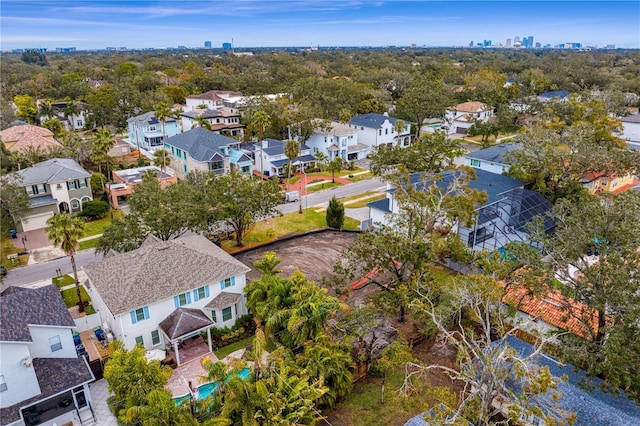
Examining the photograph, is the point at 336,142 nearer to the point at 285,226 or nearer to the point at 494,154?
the point at 494,154

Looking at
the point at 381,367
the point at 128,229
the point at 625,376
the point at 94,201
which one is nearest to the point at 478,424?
the point at 381,367

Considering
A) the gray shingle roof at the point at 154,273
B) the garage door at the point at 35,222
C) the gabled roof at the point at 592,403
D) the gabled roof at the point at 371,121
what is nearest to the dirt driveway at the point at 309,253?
the gray shingle roof at the point at 154,273

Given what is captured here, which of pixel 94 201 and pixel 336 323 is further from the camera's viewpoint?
pixel 94 201

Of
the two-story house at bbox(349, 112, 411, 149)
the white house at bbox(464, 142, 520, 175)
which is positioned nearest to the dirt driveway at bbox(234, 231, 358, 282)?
the white house at bbox(464, 142, 520, 175)

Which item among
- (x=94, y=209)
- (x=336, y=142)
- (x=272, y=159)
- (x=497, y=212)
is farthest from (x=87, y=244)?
(x=336, y=142)

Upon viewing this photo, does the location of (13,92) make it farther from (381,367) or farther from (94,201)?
(381,367)
